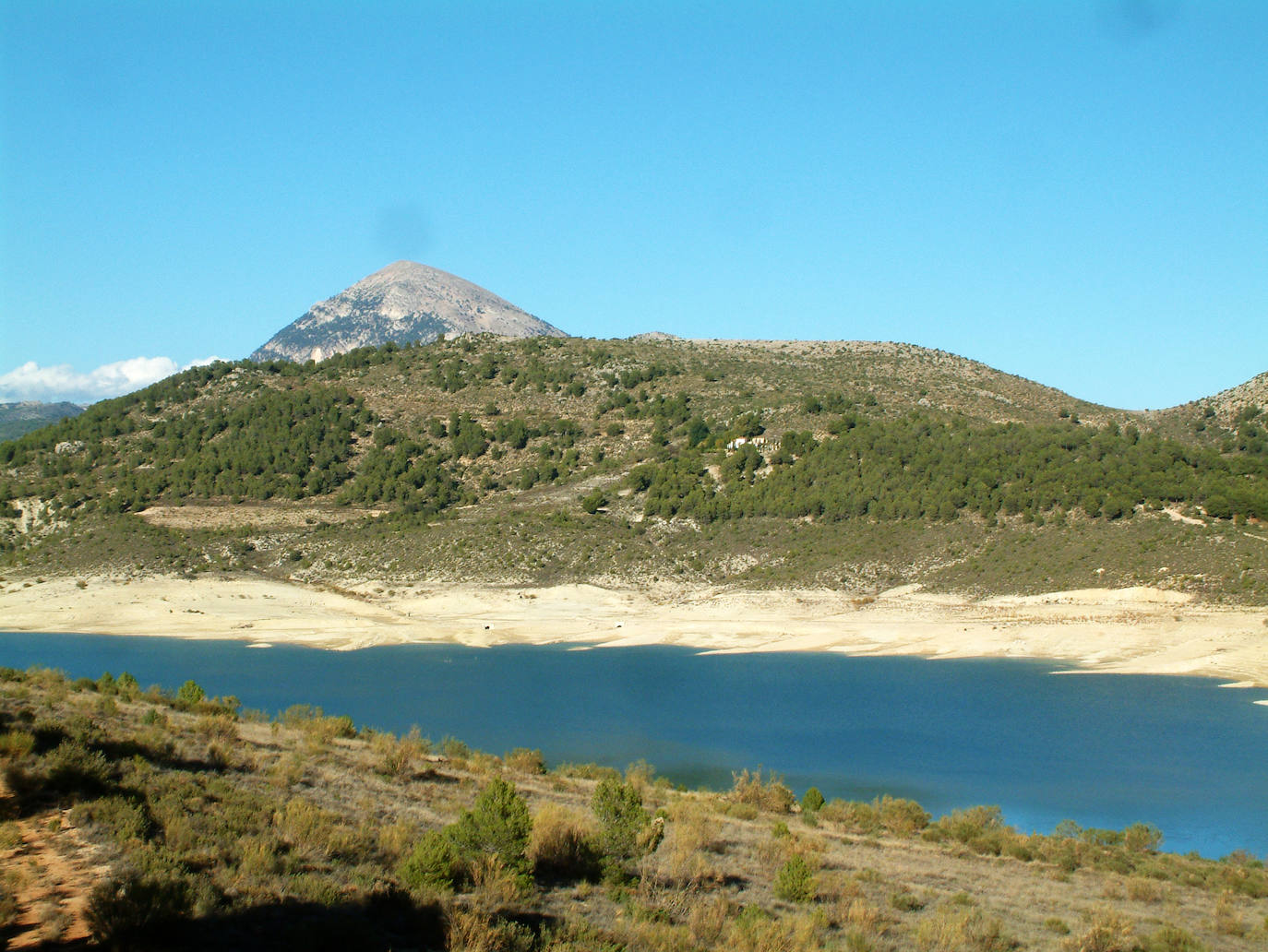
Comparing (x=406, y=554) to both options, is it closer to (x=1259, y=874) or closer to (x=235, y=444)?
(x=235, y=444)

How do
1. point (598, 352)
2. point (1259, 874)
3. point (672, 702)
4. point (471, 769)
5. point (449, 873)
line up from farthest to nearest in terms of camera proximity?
1. point (598, 352)
2. point (672, 702)
3. point (471, 769)
4. point (1259, 874)
5. point (449, 873)

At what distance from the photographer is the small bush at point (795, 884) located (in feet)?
46.2

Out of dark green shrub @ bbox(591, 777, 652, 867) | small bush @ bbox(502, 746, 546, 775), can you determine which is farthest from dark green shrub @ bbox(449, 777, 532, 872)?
small bush @ bbox(502, 746, 546, 775)

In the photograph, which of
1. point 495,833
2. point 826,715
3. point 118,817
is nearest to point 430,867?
point 495,833

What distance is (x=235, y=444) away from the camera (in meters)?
91.2

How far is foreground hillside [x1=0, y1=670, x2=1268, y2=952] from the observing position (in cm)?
1039

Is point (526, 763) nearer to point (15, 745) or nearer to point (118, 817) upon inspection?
point (15, 745)

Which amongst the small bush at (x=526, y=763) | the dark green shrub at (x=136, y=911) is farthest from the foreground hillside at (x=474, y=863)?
the small bush at (x=526, y=763)

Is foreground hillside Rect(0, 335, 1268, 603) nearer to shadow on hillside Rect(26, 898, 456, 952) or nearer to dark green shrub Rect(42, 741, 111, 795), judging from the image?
dark green shrub Rect(42, 741, 111, 795)

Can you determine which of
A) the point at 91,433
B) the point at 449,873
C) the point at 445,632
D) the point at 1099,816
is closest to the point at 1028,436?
the point at 445,632

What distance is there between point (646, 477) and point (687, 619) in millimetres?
22531

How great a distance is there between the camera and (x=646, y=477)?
271ft

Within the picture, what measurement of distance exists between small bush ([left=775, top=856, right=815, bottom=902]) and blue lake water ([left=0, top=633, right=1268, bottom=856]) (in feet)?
44.3

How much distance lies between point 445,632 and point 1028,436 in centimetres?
4480
